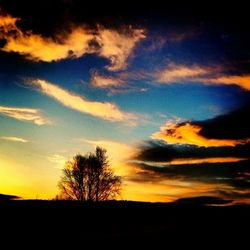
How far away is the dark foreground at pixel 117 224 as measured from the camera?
1204 centimetres

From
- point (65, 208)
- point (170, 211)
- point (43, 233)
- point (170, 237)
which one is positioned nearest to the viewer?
point (170, 237)

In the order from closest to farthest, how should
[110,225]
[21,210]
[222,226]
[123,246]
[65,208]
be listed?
[123,246] < [222,226] < [110,225] < [21,210] < [65,208]

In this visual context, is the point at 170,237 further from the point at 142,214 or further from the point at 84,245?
the point at 142,214

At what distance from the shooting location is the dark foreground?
12039mm

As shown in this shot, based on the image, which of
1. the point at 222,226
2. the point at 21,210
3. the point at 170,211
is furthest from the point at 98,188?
the point at 222,226

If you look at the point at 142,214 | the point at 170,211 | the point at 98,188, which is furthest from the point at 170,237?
the point at 98,188

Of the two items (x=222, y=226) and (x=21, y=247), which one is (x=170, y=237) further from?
(x=21, y=247)

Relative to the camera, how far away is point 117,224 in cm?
1638

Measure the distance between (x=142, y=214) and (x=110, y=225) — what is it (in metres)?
3.81

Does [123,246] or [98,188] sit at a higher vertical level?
[98,188]

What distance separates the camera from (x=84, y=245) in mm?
10703

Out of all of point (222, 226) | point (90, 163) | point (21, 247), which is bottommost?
point (21, 247)

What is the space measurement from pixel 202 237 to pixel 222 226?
9.69 feet

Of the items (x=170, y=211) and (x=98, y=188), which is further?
(x=98, y=188)
